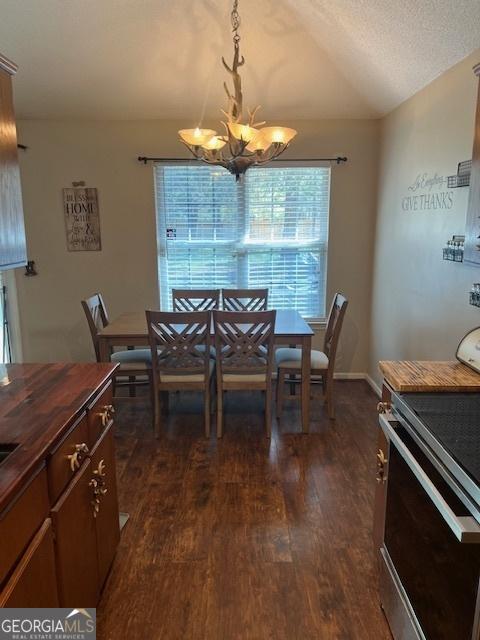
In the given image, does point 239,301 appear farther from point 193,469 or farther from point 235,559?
point 235,559

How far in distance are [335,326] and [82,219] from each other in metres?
2.55

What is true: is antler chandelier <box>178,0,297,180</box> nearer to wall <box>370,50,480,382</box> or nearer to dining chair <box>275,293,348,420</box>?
wall <box>370,50,480,382</box>

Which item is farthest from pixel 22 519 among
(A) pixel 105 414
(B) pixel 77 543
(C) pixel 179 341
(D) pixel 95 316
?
(D) pixel 95 316

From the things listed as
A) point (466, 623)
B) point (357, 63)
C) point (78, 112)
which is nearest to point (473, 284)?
point (466, 623)

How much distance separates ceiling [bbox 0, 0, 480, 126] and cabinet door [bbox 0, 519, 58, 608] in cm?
274

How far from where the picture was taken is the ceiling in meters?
2.56

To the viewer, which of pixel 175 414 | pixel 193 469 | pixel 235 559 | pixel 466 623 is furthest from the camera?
pixel 175 414

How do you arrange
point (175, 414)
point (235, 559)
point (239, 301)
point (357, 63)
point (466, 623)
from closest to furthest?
point (466, 623) < point (235, 559) < point (357, 63) < point (175, 414) < point (239, 301)

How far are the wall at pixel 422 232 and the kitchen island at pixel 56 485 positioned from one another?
1.96 meters

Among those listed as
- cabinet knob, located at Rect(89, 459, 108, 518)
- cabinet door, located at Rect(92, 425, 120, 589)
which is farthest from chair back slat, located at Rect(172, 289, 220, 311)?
cabinet knob, located at Rect(89, 459, 108, 518)

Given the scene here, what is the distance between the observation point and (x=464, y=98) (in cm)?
247

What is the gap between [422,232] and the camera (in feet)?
10.0

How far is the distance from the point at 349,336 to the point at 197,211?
1.93 meters

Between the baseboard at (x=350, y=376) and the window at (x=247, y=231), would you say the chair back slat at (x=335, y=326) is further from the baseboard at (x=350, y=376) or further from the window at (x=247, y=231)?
the baseboard at (x=350, y=376)
